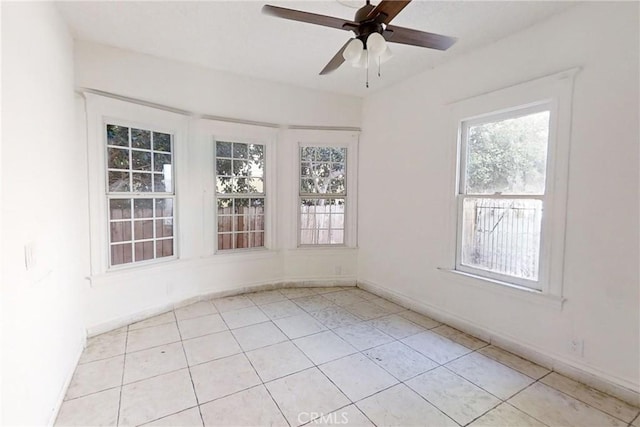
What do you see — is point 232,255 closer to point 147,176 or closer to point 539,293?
point 147,176

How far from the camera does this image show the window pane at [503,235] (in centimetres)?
254

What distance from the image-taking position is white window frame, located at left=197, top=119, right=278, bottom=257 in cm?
366

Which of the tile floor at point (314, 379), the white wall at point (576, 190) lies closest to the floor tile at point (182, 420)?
the tile floor at point (314, 379)

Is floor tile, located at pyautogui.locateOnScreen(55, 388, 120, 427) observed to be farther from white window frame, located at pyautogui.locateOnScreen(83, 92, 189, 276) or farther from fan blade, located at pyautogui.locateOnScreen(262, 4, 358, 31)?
fan blade, located at pyautogui.locateOnScreen(262, 4, 358, 31)

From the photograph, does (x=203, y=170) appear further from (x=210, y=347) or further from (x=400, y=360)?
(x=400, y=360)

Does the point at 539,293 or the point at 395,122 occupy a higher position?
the point at 395,122

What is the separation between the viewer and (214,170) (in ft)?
12.2

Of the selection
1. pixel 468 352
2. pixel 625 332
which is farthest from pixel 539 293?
pixel 468 352

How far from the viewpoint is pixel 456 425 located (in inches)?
71.1

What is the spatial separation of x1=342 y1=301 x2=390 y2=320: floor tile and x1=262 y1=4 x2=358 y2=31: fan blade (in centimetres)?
272

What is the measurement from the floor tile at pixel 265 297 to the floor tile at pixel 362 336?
3.63ft

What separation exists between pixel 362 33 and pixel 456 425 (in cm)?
239

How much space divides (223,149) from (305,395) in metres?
2.89

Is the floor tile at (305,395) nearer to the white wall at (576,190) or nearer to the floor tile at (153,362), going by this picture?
the floor tile at (153,362)
